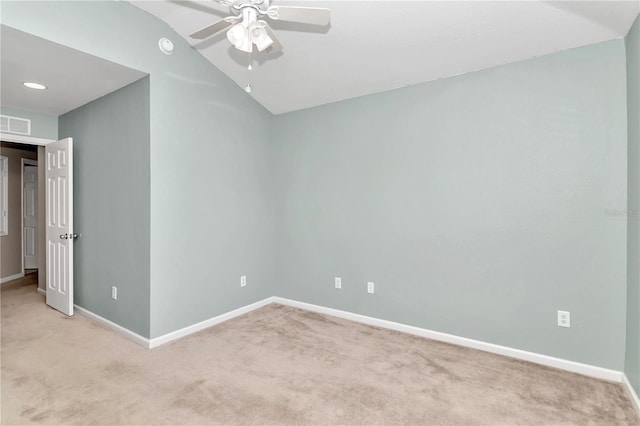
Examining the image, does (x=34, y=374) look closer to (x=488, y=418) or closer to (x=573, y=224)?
(x=488, y=418)

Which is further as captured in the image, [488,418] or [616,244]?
[616,244]

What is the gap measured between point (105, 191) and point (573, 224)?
4.25 metres

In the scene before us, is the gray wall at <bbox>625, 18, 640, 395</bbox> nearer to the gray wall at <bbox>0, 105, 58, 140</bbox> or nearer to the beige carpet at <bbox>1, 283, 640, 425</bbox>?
the beige carpet at <bbox>1, 283, 640, 425</bbox>

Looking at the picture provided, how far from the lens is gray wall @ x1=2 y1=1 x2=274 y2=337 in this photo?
2514mm

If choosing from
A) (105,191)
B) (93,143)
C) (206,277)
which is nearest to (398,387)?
(206,277)

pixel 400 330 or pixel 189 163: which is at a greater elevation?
pixel 189 163

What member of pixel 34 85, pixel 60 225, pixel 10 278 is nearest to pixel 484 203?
pixel 34 85

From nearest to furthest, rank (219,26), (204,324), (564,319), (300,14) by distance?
(300,14) < (219,26) < (564,319) < (204,324)

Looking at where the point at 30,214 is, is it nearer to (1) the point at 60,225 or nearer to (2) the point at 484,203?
(1) the point at 60,225

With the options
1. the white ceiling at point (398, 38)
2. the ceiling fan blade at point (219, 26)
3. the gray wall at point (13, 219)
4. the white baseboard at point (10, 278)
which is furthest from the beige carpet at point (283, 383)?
the gray wall at point (13, 219)

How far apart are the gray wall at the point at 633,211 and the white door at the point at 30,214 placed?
789cm

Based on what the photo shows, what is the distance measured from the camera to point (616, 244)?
2.31 meters

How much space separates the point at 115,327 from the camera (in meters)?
3.18

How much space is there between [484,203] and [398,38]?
1556 mm
